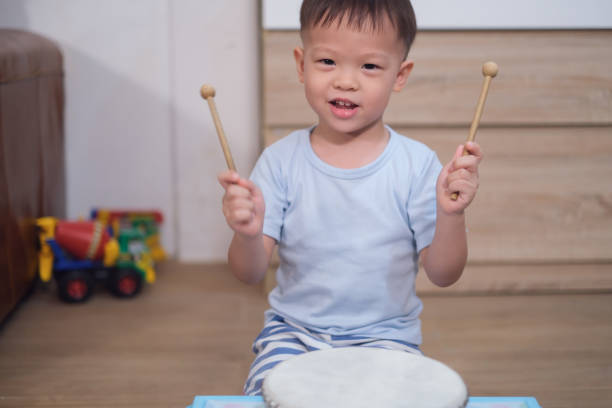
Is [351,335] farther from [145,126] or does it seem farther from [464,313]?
[145,126]

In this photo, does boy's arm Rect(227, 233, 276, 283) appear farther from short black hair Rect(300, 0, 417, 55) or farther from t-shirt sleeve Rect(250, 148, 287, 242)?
short black hair Rect(300, 0, 417, 55)

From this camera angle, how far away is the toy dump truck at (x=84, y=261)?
4.89ft

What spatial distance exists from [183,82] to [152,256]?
1.62 ft

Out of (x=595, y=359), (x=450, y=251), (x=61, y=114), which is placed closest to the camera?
(x=450, y=251)

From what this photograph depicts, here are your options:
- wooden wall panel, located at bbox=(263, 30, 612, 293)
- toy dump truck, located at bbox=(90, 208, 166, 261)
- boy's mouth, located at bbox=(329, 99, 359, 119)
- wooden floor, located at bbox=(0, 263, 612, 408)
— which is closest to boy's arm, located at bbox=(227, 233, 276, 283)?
boy's mouth, located at bbox=(329, 99, 359, 119)

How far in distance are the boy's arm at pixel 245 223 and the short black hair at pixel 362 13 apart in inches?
8.5

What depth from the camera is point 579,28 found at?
4.82 ft

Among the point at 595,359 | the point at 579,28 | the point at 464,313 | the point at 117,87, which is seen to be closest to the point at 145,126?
the point at 117,87

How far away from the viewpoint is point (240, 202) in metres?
0.61

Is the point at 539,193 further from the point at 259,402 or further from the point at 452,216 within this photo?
the point at 259,402

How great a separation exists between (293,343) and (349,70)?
33 centimetres

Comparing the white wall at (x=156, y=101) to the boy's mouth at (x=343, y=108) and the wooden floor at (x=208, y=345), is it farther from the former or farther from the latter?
the boy's mouth at (x=343, y=108)

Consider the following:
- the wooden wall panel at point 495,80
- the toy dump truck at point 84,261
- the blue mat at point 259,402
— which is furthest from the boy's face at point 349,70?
the toy dump truck at point 84,261

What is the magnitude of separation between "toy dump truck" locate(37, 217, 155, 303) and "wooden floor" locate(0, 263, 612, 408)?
4 centimetres
